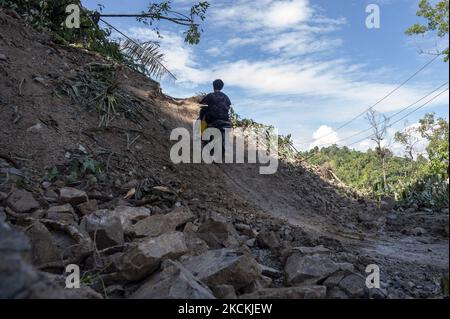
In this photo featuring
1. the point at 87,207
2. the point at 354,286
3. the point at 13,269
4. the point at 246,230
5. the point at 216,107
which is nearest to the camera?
the point at 13,269

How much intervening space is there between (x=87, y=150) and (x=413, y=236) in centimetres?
572

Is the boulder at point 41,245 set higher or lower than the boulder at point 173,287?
higher

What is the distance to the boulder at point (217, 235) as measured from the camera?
437cm

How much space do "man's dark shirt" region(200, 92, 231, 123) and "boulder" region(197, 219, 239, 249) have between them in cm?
391

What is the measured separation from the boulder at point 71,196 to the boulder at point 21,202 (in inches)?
13.5

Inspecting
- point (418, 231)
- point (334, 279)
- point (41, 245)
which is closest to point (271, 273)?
point (334, 279)

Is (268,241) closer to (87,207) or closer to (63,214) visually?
(87,207)

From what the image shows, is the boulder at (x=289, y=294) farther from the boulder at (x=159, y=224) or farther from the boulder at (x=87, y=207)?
the boulder at (x=87, y=207)

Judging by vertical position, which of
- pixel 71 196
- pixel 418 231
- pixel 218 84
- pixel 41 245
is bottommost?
pixel 418 231

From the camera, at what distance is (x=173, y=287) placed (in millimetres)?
2668

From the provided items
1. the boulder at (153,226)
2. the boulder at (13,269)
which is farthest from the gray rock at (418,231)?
the boulder at (13,269)

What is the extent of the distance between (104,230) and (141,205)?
145 centimetres

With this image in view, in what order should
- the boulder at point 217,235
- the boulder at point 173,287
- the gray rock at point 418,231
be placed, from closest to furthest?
the boulder at point 173,287 → the boulder at point 217,235 → the gray rock at point 418,231

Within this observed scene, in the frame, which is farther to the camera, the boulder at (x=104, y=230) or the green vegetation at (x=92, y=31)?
the green vegetation at (x=92, y=31)
